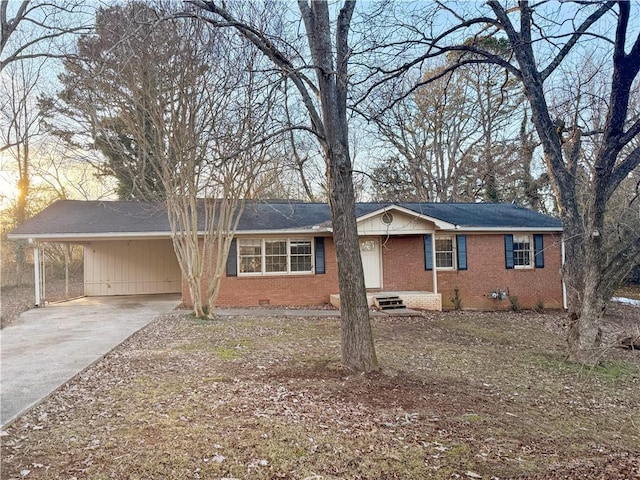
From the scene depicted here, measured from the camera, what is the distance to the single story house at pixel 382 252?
12.8 m

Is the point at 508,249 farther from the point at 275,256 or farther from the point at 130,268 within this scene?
the point at 130,268

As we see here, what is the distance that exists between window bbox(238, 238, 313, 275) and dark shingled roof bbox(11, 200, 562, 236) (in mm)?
580

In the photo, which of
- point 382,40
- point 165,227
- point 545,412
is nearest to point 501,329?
point 545,412

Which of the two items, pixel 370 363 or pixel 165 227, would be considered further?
pixel 165 227

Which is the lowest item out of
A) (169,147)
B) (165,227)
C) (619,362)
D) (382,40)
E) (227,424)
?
(619,362)

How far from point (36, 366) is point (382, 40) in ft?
23.3

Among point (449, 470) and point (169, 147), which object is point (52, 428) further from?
point (169, 147)

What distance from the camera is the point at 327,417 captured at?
4070 millimetres

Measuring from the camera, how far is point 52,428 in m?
3.77

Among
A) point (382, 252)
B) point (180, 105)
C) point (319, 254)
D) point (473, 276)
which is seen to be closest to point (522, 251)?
point (473, 276)

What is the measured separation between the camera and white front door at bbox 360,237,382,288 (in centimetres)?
1378

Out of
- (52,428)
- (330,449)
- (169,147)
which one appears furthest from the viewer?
(169,147)

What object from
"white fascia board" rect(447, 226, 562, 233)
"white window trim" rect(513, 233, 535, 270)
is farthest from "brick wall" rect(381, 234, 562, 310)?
"white fascia board" rect(447, 226, 562, 233)

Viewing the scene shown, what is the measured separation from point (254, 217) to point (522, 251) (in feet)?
31.7
